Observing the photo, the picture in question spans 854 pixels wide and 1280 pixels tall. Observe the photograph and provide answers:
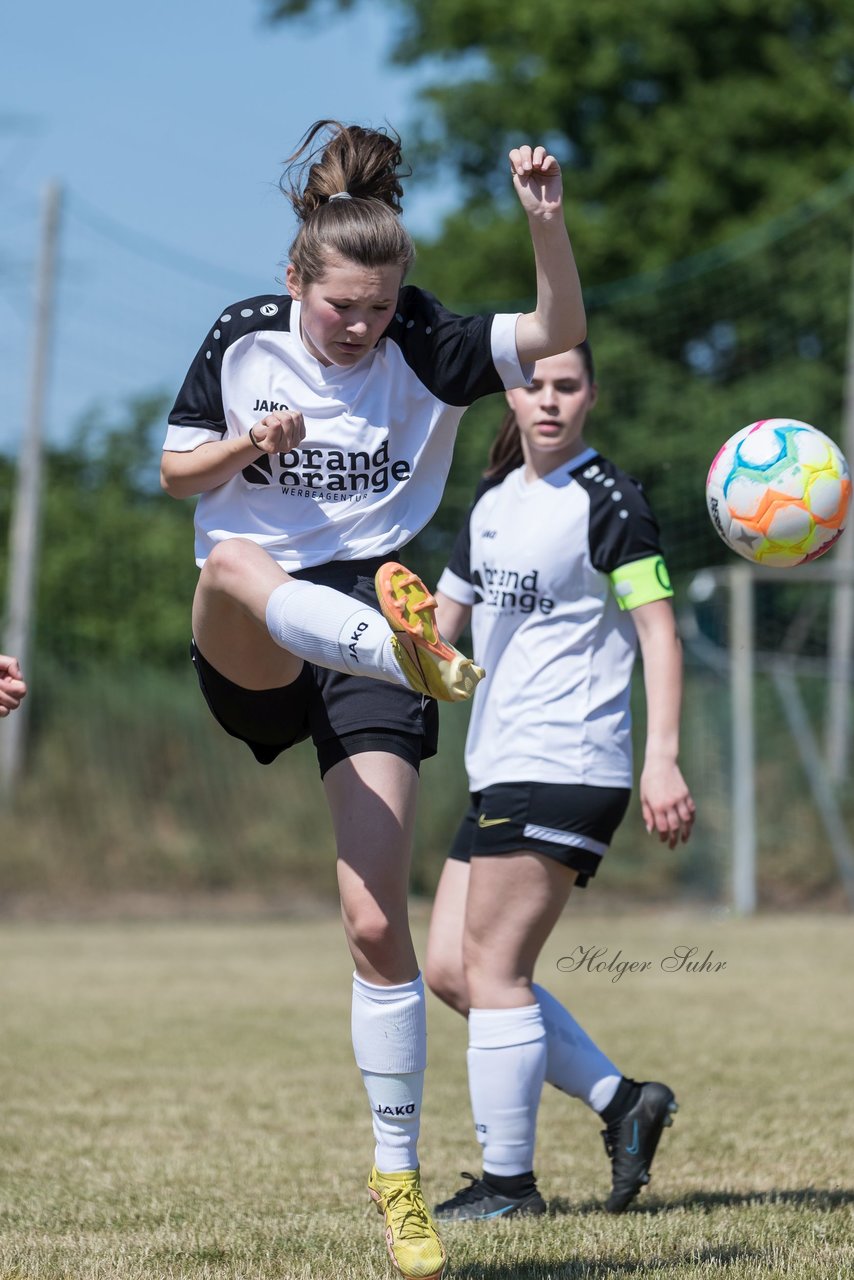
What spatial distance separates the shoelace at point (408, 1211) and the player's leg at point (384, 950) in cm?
1

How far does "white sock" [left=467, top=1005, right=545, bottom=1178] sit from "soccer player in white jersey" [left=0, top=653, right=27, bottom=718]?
146 centimetres

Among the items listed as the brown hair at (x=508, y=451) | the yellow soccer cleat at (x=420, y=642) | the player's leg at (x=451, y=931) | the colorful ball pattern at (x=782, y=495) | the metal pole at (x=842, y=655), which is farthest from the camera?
the metal pole at (x=842, y=655)

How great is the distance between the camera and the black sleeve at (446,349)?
351 centimetres

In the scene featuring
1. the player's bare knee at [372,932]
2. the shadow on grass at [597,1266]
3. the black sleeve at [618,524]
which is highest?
the black sleeve at [618,524]

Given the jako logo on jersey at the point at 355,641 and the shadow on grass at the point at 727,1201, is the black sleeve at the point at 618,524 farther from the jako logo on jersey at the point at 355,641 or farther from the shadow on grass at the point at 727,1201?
the shadow on grass at the point at 727,1201

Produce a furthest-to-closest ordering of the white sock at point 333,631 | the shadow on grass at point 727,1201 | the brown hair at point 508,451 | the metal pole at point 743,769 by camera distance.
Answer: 1. the metal pole at point 743,769
2. the brown hair at point 508,451
3. the shadow on grass at point 727,1201
4. the white sock at point 333,631

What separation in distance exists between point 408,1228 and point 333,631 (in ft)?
3.83

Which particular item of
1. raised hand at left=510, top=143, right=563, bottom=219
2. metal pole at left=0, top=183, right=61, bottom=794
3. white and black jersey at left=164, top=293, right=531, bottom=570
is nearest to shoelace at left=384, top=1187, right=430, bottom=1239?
white and black jersey at left=164, top=293, right=531, bottom=570

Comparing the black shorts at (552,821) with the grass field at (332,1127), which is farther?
the black shorts at (552,821)

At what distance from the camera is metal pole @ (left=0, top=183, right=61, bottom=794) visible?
1405cm

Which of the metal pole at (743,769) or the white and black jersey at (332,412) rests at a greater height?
the white and black jersey at (332,412)

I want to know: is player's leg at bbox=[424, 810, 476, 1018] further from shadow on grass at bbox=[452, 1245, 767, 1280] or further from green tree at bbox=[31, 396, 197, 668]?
green tree at bbox=[31, 396, 197, 668]

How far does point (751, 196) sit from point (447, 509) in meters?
11.0

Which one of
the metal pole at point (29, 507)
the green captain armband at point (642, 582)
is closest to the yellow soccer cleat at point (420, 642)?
the green captain armband at point (642, 582)
